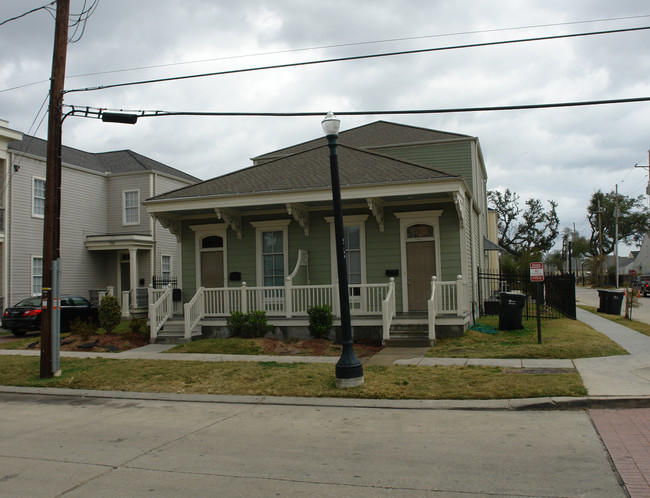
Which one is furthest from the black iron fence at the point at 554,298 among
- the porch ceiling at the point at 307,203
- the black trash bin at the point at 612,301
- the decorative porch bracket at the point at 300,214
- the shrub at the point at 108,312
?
the shrub at the point at 108,312

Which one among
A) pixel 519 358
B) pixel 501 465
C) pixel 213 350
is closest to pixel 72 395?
pixel 213 350

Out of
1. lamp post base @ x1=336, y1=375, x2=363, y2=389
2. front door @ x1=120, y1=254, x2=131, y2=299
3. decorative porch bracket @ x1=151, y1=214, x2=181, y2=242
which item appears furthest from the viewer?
front door @ x1=120, y1=254, x2=131, y2=299

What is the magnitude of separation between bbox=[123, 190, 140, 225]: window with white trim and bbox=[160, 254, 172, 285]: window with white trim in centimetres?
236

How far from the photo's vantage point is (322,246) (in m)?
16.4

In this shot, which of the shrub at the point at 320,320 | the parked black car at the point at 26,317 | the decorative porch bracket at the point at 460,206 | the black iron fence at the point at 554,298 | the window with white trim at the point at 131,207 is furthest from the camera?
the window with white trim at the point at 131,207

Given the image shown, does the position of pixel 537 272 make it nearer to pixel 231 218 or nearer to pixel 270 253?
pixel 270 253

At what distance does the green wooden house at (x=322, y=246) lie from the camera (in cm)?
1434

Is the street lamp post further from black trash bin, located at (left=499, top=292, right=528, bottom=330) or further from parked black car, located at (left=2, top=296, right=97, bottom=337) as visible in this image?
parked black car, located at (left=2, top=296, right=97, bottom=337)

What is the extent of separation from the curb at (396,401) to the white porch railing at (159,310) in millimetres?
5287

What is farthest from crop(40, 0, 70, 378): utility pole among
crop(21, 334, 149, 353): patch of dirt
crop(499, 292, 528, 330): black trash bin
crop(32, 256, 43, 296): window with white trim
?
crop(32, 256, 43, 296): window with white trim

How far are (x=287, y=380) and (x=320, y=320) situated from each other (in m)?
4.51

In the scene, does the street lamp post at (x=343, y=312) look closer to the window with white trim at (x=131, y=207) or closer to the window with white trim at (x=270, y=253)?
the window with white trim at (x=270, y=253)

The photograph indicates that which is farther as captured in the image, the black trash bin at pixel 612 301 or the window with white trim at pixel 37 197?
the window with white trim at pixel 37 197

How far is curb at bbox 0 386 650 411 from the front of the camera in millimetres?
7594
